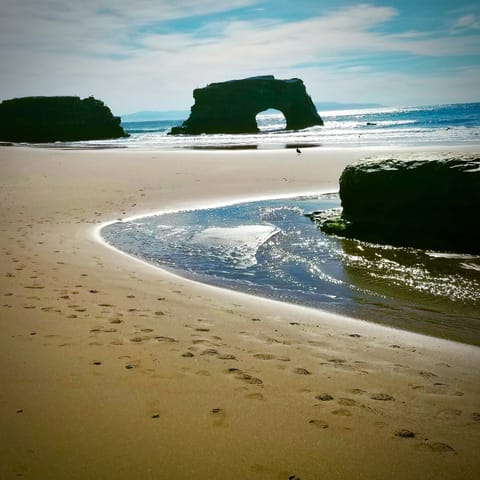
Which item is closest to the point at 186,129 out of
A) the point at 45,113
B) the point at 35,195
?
the point at 45,113

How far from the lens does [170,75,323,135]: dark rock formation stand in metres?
90.1

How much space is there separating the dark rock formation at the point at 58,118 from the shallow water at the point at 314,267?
75.6 m

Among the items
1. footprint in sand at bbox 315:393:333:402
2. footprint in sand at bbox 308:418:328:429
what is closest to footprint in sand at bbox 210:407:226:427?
footprint in sand at bbox 308:418:328:429

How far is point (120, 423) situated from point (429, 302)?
495 centimetres

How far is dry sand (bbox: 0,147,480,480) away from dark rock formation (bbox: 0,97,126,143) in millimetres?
80755

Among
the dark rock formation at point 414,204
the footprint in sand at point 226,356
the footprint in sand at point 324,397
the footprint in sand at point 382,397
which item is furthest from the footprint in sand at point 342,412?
the dark rock formation at point 414,204

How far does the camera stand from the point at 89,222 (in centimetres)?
1205

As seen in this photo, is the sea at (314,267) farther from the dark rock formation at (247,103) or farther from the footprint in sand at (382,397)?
the dark rock formation at (247,103)

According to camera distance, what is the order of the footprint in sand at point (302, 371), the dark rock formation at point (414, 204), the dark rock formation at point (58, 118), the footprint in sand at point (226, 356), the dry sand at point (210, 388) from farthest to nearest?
the dark rock formation at point (58, 118)
the dark rock formation at point (414, 204)
the footprint in sand at point (226, 356)
the footprint in sand at point (302, 371)
the dry sand at point (210, 388)

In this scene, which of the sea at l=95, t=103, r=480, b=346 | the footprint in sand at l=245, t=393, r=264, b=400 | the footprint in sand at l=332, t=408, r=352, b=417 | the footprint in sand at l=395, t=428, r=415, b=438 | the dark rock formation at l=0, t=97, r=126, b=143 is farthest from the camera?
the dark rock formation at l=0, t=97, r=126, b=143

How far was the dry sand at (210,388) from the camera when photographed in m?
2.69

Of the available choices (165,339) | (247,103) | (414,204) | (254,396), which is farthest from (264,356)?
(247,103)

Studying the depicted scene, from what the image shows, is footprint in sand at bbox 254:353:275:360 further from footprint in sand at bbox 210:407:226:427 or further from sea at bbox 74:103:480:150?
sea at bbox 74:103:480:150

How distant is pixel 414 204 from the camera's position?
990cm
